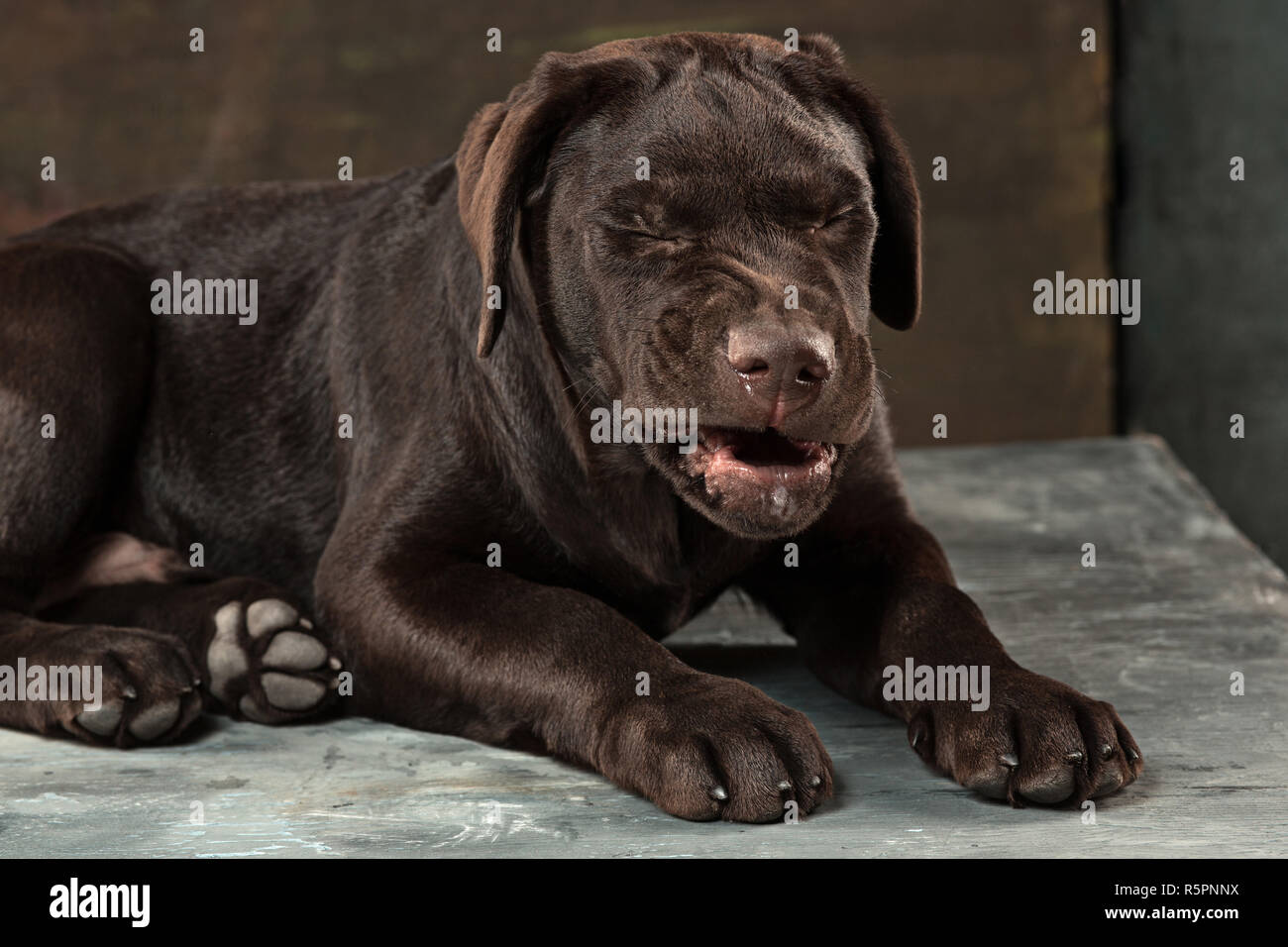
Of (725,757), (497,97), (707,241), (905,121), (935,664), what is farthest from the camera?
(905,121)

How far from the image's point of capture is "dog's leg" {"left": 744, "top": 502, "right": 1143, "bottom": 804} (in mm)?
2637

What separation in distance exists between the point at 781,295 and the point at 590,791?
889 millimetres

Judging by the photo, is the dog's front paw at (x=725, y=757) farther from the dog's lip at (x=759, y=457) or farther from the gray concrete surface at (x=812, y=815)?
the dog's lip at (x=759, y=457)

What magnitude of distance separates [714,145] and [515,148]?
0.37 meters

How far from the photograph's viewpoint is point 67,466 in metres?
3.64

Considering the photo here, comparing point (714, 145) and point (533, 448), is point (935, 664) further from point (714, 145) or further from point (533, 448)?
point (714, 145)

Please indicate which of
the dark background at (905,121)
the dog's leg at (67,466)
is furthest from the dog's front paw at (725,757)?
the dark background at (905,121)

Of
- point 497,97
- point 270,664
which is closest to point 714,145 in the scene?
point 270,664

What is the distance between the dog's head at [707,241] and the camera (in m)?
2.68

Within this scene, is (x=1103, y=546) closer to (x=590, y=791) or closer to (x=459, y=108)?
(x=590, y=791)

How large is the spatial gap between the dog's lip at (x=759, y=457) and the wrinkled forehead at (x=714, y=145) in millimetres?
406

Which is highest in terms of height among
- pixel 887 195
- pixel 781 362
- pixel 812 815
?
pixel 887 195

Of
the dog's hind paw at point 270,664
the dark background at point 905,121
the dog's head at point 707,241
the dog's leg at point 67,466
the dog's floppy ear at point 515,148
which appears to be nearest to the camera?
the dog's head at point 707,241
